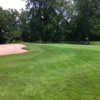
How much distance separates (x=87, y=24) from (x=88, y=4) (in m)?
4.46

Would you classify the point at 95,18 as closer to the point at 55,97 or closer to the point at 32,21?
the point at 32,21

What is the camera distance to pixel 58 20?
33.3 metres

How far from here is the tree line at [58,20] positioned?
1126 inches

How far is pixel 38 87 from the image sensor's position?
10.7 ft

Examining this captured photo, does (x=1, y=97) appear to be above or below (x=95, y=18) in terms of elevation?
below

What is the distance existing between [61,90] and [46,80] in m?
0.77

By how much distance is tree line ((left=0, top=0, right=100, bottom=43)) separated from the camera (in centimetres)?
2859

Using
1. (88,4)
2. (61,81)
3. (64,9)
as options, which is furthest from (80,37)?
(61,81)

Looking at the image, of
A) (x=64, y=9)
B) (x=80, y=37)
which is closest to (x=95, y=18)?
(x=64, y=9)

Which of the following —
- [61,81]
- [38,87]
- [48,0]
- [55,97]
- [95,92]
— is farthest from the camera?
[48,0]

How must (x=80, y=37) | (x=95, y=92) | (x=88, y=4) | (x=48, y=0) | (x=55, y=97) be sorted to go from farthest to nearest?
1. (x=80, y=37)
2. (x=48, y=0)
3. (x=88, y=4)
4. (x=95, y=92)
5. (x=55, y=97)

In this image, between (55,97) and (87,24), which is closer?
(55,97)

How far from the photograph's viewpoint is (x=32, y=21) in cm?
3409

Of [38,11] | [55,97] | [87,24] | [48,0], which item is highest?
[48,0]
